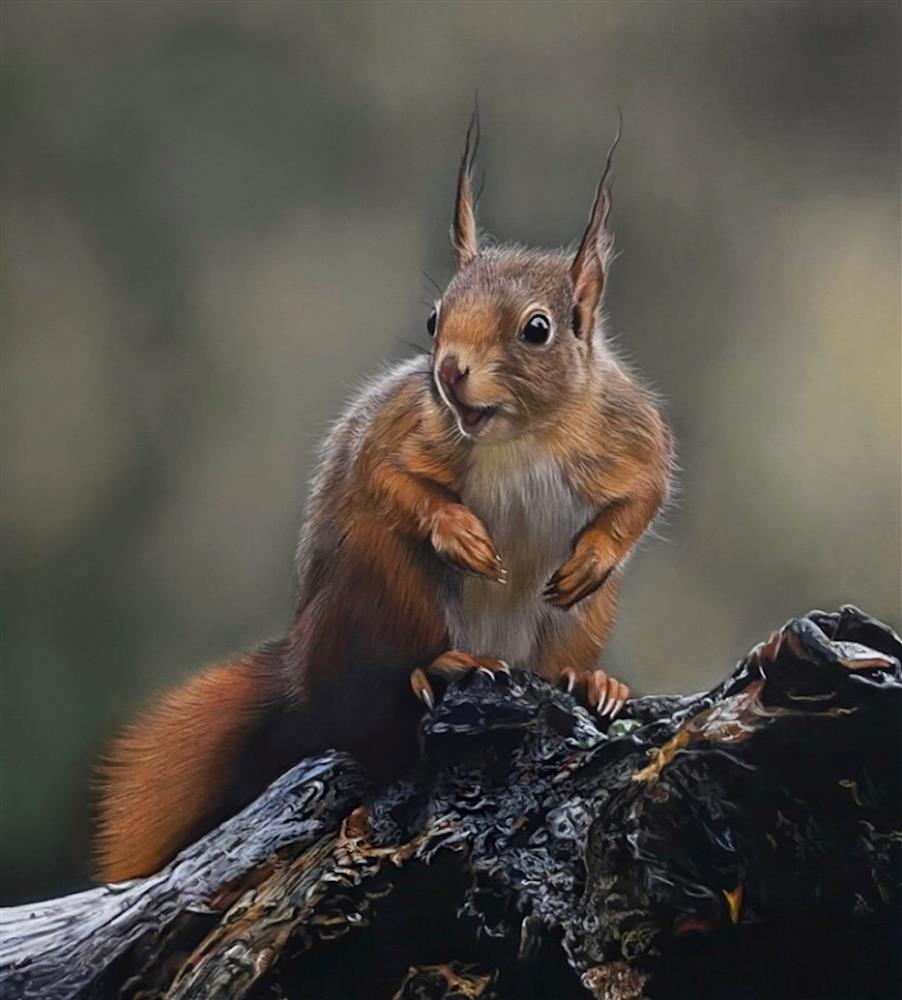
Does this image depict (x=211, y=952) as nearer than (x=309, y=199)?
Yes

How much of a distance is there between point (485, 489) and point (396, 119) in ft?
1.62

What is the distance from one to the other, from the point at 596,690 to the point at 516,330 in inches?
17.6

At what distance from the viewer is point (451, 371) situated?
1.36 m

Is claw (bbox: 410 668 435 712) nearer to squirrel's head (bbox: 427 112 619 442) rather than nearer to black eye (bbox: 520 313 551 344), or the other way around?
squirrel's head (bbox: 427 112 619 442)

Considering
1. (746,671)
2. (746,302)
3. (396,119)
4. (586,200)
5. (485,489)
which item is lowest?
(746,671)

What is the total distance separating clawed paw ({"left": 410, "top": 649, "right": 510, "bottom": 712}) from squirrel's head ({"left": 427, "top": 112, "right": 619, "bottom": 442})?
264 millimetres

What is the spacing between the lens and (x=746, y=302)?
144 cm

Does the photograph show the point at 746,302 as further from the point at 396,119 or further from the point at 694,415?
the point at 396,119

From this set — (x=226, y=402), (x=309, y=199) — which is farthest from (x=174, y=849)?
(x=309, y=199)

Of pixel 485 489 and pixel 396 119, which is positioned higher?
pixel 396 119

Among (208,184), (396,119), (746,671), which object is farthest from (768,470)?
(208,184)

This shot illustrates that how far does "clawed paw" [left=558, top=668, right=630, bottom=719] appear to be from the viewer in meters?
1.37

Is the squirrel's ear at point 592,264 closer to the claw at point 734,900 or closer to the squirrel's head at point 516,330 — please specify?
the squirrel's head at point 516,330

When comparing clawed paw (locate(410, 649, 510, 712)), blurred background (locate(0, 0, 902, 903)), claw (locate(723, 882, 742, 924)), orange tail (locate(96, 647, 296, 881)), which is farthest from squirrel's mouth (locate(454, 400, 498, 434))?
claw (locate(723, 882, 742, 924))
